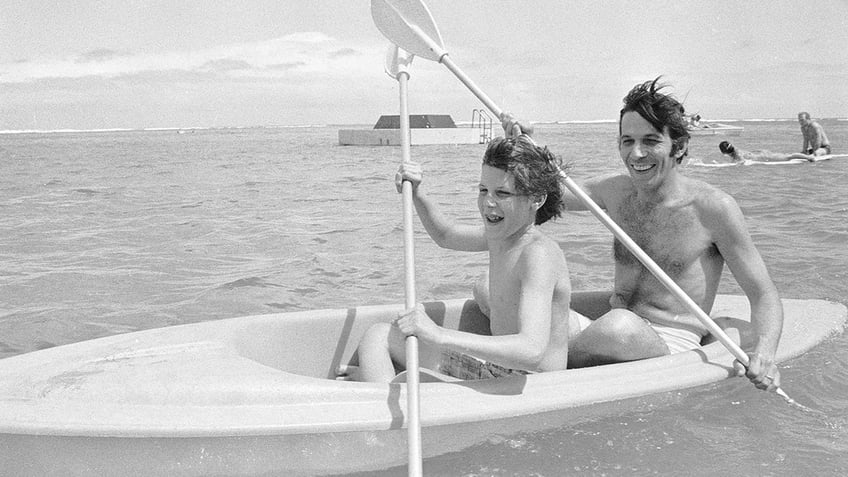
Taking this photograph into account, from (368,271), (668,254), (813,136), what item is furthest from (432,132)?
(668,254)

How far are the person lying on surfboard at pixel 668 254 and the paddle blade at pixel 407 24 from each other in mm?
710

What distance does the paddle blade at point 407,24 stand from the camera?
3.52 meters

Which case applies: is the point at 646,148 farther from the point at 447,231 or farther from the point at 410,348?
the point at 410,348

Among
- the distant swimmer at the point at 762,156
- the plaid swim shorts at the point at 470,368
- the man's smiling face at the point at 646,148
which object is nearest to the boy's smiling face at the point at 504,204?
the plaid swim shorts at the point at 470,368

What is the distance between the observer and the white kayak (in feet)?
7.23

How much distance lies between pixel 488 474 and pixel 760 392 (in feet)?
4.23

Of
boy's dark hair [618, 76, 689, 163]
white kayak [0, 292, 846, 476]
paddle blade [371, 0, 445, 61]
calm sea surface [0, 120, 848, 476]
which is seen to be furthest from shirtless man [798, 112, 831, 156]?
white kayak [0, 292, 846, 476]

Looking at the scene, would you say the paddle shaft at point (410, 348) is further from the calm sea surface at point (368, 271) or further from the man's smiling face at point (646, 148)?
the man's smiling face at point (646, 148)

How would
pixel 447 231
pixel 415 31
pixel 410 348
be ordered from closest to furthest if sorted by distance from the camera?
pixel 410 348, pixel 447 231, pixel 415 31

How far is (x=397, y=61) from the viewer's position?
3588 mm

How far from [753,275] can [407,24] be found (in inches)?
71.4

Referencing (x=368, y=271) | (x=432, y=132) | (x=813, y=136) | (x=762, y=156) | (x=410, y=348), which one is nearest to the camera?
(x=410, y=348)

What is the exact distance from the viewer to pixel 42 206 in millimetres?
11500

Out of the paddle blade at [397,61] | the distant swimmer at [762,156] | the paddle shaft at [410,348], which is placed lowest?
the distant swimmer at [762,156]
